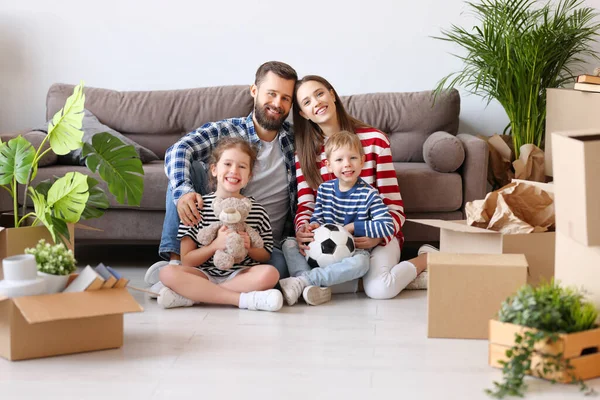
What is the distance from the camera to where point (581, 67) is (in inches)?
173

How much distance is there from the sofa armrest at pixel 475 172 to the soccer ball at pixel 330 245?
0.74 m

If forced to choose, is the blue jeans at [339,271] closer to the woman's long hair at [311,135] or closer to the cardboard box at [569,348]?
the woman's long hair at [311,135]

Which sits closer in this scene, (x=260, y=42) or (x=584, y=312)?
(x=584, y=312)

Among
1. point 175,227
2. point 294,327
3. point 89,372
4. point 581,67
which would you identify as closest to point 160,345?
point 89,372

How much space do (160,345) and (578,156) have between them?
1.36 meters

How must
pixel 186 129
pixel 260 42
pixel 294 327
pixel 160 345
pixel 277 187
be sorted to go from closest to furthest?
1. pixel 160 345
2. pixel 294 327
3. pixel 277 187
4. pixel 186 129
5. pixel 260 42

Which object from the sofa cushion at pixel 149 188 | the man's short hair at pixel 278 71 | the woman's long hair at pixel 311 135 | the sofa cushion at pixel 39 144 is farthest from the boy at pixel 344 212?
the sofa cushion at pixel 39 144

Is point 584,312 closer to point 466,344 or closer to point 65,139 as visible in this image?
point 466,344

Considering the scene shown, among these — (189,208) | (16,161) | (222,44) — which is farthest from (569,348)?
(222,44)

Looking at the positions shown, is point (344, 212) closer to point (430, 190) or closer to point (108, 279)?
point (430, 190)

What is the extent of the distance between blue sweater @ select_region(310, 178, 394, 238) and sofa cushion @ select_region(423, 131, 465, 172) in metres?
0.47

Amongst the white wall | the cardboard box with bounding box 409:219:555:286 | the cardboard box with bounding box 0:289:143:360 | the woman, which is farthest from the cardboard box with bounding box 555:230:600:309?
the white wall

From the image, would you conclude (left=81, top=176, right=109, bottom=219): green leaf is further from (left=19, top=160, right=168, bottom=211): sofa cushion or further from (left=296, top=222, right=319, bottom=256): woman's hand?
(left=296, top=222, right=319, bottom=256): woman's hand

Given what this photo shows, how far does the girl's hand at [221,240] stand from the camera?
308cm
